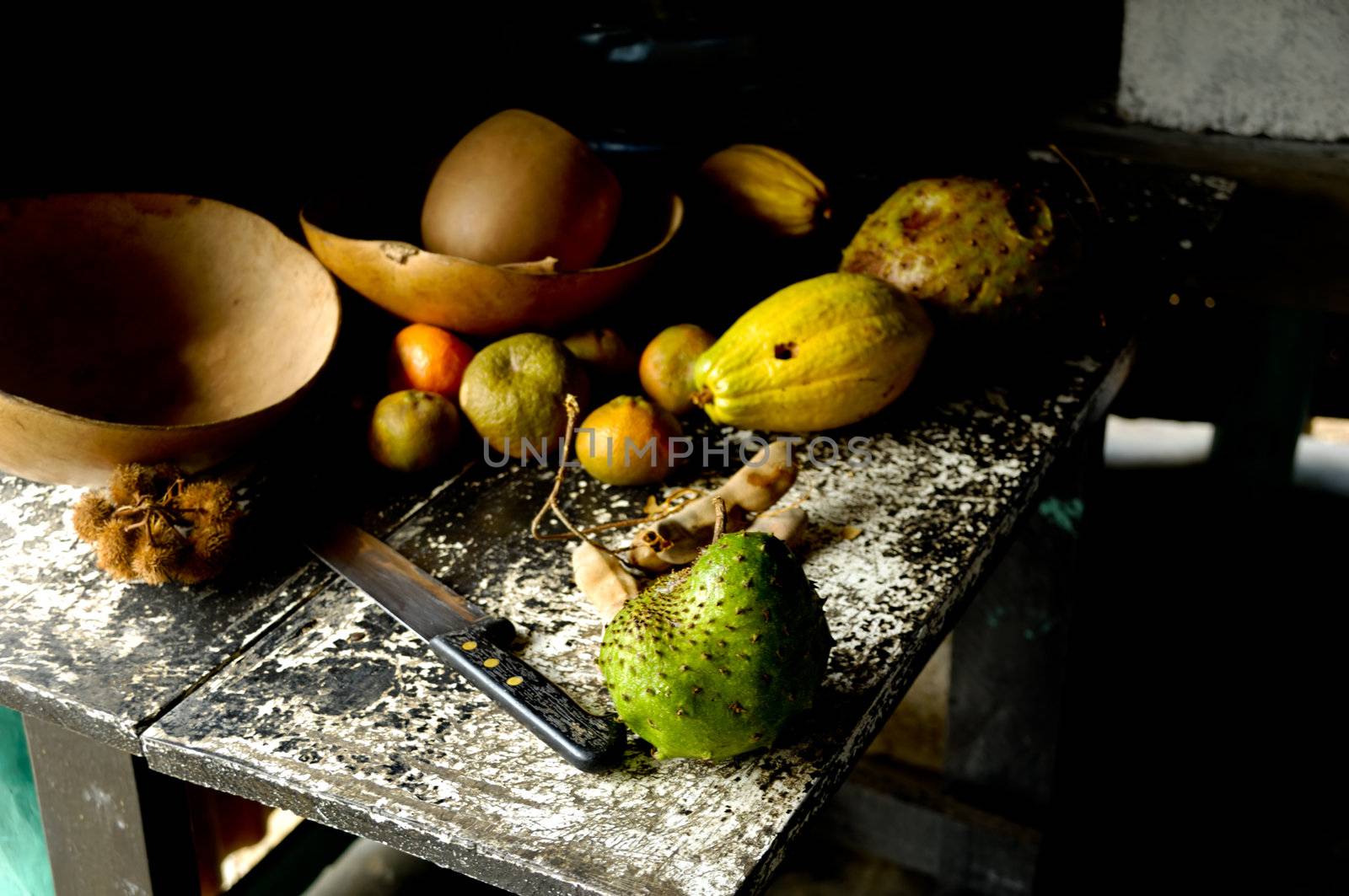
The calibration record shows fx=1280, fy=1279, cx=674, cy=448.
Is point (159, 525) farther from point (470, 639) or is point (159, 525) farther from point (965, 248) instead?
point (965, 248)

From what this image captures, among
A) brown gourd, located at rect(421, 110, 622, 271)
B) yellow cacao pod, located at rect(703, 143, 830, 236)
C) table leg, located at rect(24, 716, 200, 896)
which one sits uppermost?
brown gourd, located at rect(421, 110, 622, 271)

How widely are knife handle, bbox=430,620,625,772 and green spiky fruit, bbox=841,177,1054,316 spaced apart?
1.85 feet

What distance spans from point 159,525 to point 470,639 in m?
0.28

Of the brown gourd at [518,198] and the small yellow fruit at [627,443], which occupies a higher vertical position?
the brown gourd at [518,198]

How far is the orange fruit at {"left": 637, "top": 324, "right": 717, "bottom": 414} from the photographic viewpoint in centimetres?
128

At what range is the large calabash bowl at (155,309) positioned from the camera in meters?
1.29

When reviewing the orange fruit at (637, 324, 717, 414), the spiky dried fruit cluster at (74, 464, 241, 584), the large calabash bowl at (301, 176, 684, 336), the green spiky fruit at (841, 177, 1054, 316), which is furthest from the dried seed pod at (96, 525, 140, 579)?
the green spiky fruit at (841, 177, 1054, 316)

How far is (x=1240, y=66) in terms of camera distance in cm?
179

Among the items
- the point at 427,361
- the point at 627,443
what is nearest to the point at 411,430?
the point at 427,361

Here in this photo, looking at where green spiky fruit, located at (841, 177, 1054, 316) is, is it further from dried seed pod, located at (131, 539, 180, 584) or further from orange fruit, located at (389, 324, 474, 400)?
dried seed pod, located at (131, 539, 180, 584)

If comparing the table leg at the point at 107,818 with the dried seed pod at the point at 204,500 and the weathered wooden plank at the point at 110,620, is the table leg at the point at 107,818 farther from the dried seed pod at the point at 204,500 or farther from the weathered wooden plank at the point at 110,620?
the dried seed pod at the point at 204,500

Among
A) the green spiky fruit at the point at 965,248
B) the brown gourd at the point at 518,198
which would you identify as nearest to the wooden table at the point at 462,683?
the green spiky fruit at the point at 965,248

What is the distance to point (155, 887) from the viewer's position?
1.09m

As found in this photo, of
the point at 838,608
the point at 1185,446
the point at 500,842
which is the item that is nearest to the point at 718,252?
the point at 838,608
